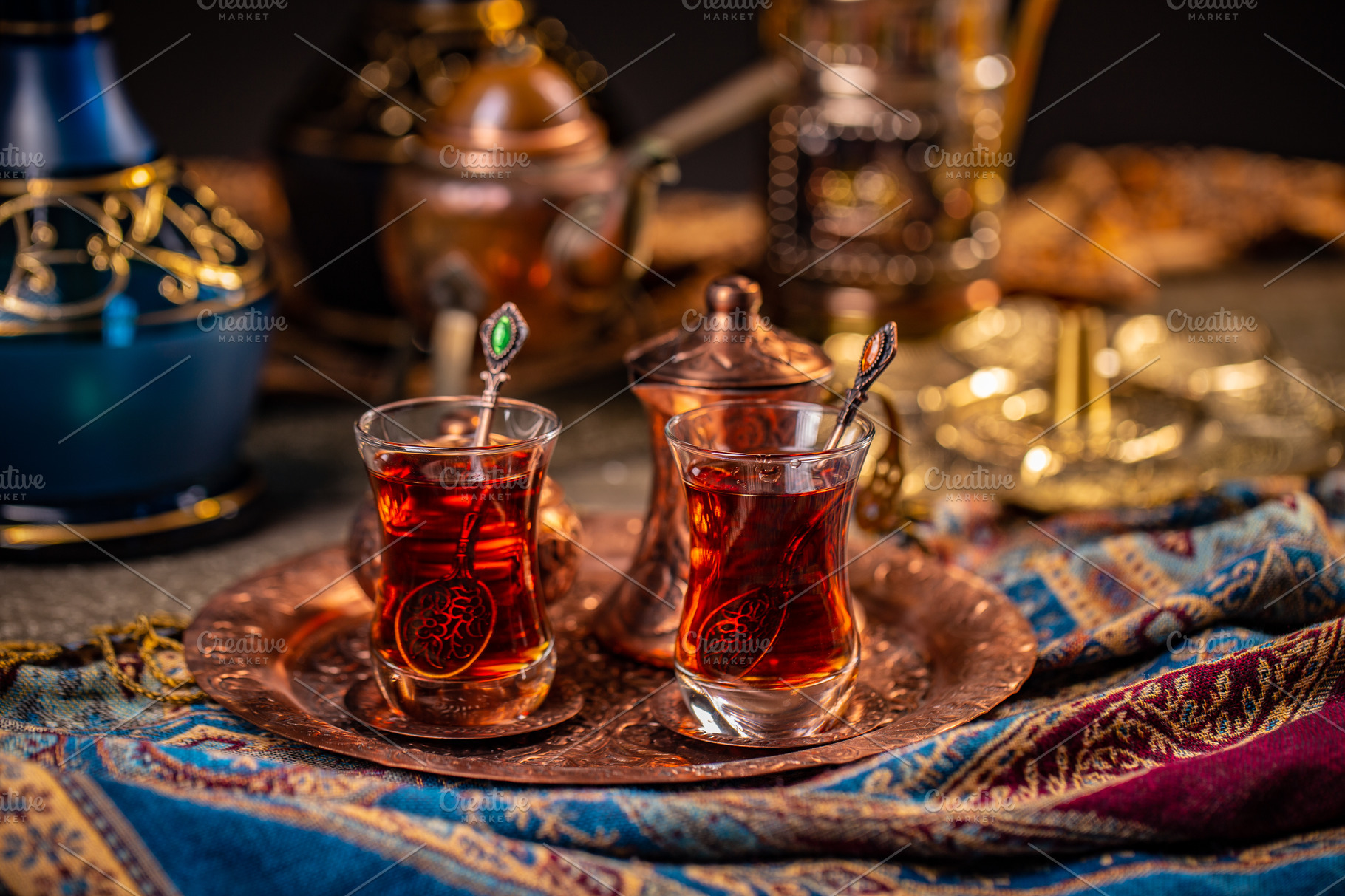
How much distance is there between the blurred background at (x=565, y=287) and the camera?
94 centimetres

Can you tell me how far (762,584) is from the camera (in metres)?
0.63

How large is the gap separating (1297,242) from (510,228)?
113 centimetres

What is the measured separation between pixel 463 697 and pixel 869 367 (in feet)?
0.81

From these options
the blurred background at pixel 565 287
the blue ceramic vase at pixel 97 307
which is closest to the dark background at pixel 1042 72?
the blurred background at pixel 565 287

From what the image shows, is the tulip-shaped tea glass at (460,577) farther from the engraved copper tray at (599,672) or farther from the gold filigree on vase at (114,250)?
the gold filigree on vase at (114,250)

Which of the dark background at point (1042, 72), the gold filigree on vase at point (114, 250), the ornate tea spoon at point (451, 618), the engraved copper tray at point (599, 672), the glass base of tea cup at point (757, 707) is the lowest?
the engraved copper tray at point (599, 672)

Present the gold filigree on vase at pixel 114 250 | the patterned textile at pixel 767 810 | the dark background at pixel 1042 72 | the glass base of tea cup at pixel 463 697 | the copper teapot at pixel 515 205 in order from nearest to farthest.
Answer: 1. the patterned textile at pixel 767 810
2. the glass base of tea cup at pixel 463 697
3. the gold filigree on vase at pixel 114 250
4. the copper teapot at pixel 515 205
5. the dark background at pixel 1042 72

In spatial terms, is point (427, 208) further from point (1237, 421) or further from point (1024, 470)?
point (1237, 421)

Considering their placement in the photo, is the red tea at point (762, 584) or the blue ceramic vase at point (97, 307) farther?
the blue ceramic vase at point (97, 307)

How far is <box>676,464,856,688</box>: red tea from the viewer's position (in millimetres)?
627

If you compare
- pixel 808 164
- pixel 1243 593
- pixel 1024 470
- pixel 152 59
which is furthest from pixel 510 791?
pixel 152 59

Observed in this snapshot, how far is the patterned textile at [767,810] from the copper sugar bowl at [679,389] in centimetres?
12

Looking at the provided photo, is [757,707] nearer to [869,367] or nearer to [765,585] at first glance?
[765,585]

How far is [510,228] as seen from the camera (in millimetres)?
1117
